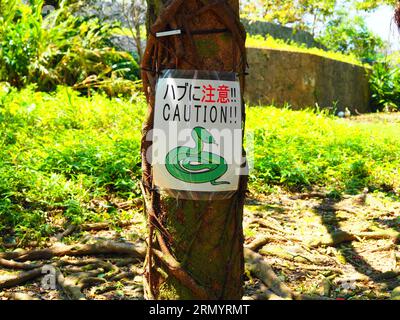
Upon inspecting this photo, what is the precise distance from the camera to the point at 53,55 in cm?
866

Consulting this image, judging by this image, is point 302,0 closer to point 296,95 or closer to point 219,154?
point 296,95

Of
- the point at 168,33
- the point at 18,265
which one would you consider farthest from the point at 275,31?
the point at 168,33

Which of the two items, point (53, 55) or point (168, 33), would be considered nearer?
point (168, 33)

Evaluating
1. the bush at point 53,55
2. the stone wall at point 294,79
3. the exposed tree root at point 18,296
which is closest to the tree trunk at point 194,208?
the exposed tree root at point 18,296

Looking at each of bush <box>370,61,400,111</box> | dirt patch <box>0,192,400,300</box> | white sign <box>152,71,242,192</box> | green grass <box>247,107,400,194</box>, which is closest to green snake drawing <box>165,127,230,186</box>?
white sign <box>152,71,242,192</box>

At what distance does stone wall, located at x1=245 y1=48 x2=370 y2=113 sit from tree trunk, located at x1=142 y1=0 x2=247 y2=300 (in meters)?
7.75

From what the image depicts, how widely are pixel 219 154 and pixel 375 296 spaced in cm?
166

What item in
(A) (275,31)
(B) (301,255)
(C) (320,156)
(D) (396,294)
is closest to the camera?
(D) (396,294)

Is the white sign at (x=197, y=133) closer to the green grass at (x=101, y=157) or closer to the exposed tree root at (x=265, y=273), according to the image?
the exposed tree root at (x=265, y=273)

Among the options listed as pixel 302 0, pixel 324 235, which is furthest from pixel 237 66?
A: pixel 302 0

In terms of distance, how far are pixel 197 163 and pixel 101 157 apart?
10.4ft

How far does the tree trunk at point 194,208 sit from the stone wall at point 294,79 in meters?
7.75

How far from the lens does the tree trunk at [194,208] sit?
8.11ft

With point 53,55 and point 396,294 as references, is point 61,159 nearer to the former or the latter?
point 396,294
